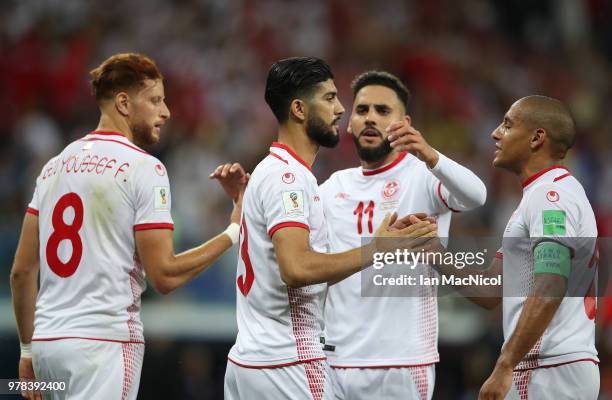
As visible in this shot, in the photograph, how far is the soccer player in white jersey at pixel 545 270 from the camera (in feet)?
15.4

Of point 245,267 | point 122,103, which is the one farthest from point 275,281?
point 122,103

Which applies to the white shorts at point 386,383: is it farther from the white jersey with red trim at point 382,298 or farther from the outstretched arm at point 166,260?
the outstretched arm at point 166,260

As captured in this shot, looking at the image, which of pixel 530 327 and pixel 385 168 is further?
pixel 385 168

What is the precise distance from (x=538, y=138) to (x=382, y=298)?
4.42 ft

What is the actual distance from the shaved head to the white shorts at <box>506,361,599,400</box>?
1152 mm

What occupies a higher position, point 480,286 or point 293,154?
point 293,154

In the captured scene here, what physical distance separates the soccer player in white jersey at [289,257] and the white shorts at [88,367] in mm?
544

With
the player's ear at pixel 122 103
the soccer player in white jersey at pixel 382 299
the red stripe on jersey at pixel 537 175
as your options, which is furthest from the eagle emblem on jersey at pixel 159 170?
the red stripe on jersey at pixel 537 175

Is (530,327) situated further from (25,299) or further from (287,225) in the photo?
(25,299)

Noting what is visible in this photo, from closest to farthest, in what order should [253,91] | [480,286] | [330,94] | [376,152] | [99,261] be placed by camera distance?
[99,261] → [330,94] → [480,286] → [376,152] → [253,91]

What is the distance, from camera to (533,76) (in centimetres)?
1328

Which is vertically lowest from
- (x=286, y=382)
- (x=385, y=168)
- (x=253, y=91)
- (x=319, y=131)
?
(x=286, y=382)

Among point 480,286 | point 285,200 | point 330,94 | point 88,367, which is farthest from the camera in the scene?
point 480,286

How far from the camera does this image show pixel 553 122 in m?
5.15
